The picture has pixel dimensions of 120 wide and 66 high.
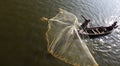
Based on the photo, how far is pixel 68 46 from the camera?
13648mm

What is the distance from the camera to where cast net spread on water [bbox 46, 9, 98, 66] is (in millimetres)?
13258

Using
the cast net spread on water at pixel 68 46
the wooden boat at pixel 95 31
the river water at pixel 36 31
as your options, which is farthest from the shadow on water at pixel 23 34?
the wooden boat at pixel 95 31

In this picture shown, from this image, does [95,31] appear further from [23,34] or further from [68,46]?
[23,34]

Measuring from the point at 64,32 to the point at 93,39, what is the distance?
13.3ft

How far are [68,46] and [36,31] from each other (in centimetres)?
316

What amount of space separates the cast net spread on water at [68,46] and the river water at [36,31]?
590mm

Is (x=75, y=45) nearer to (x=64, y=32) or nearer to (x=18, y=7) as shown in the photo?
(x=64, y=32)

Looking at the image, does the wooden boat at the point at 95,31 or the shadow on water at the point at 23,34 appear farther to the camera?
the wooden boat at the point at 95,31

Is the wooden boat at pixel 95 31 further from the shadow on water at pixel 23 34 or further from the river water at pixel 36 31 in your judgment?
the shadow on water at pixel 23 34

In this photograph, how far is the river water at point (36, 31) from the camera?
13203 millimetres

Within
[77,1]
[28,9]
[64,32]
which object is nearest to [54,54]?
[64,32]

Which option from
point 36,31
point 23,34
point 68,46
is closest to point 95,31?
point 68,46

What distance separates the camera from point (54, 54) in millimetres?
13297

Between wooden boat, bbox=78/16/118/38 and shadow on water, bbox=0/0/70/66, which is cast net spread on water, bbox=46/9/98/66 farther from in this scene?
wooden boat, bbox=78/16/118/38
